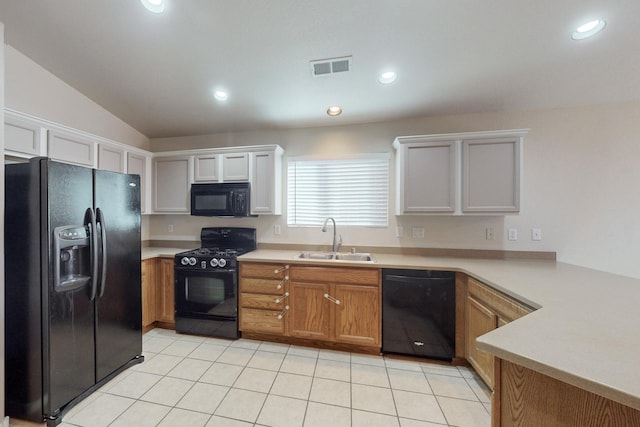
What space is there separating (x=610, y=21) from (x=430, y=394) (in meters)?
2.85

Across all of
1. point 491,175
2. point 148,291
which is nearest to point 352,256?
point 491,175

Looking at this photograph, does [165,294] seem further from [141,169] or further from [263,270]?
[141,169]

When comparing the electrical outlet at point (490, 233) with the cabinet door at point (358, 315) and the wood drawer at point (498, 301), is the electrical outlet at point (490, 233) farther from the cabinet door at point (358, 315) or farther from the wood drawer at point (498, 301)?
the cabinet door at point (358, 315)

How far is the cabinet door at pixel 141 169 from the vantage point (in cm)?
291

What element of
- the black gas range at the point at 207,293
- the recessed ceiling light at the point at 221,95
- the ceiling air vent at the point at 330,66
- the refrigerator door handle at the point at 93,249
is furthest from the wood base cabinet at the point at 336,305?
the recessed ceiling light at the point at 221,95

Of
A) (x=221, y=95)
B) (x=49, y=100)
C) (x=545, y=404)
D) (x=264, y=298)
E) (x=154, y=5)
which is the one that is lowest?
(x=264, y=298)

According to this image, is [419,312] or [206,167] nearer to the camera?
[419,312]

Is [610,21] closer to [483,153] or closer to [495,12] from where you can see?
[495,12]

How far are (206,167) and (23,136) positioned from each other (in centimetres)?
144

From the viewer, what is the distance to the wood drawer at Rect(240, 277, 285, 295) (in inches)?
98.7

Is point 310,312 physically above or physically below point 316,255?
below

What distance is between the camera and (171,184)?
10.3ft

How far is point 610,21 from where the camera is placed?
1.63 meters

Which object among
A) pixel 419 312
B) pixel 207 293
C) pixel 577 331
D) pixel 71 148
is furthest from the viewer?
pixel 207 293
